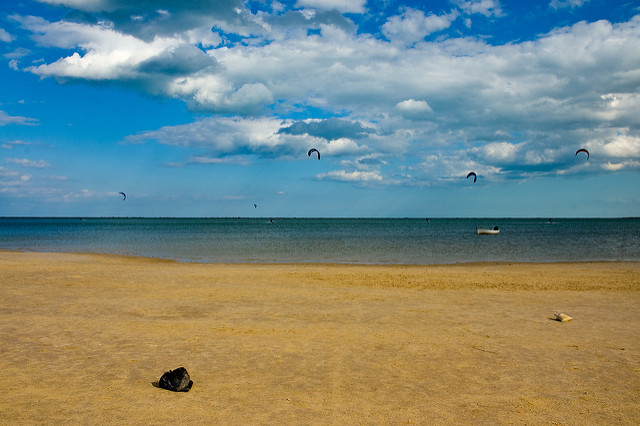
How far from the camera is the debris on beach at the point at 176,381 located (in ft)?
23.9

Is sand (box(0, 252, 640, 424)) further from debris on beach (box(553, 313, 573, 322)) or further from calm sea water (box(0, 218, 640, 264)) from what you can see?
calm sea water (box(0, 218, 640, 264))

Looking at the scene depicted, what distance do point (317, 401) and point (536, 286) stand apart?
1567 cm

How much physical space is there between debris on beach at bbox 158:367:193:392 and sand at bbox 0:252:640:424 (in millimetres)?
112

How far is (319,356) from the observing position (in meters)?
9.31

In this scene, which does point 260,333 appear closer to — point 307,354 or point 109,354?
point 307,354

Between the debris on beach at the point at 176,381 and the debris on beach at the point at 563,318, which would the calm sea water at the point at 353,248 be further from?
the debris on beach at the point at 176,381

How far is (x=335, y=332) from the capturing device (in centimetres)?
1130

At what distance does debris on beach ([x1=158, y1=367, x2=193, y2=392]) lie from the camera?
730 centimetres

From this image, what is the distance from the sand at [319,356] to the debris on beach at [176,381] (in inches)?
4.4

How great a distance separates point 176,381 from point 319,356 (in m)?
2.96

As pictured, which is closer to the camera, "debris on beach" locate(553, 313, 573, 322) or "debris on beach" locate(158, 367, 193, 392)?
"debris on beach" locate(158, 367, 193, 392)

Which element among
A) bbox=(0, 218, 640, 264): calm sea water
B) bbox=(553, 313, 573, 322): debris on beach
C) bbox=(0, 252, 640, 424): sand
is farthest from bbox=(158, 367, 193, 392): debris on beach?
bbox=(0, 218, 640, 264): calm sea water

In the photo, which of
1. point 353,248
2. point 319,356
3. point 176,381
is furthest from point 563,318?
point 353,248

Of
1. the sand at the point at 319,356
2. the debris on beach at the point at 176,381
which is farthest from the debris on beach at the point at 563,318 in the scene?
the debris on beach at the point at 176,381
